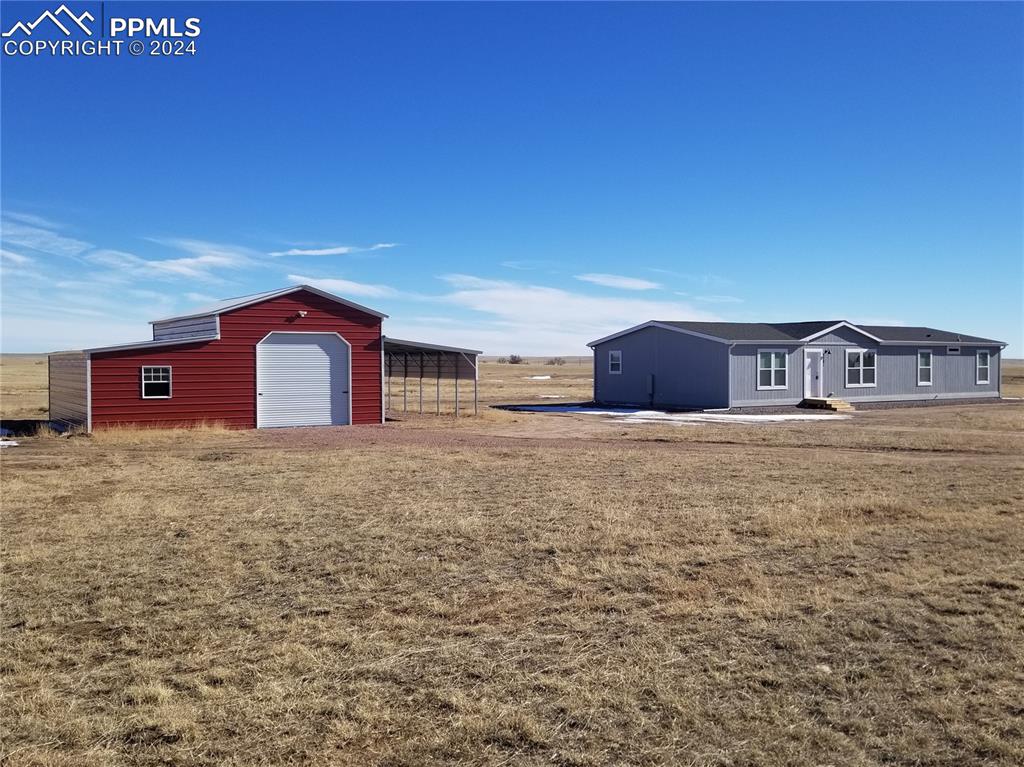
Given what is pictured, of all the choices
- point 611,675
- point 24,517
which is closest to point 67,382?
point 24,517

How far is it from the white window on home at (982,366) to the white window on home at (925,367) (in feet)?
12.4

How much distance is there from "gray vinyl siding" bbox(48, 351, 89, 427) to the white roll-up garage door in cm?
471

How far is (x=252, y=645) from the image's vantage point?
6105mm

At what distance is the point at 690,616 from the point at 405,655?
2295 millimetres

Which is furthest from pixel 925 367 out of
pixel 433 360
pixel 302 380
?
pixel 302 380

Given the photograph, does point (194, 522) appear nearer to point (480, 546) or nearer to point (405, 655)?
point (480, 546)

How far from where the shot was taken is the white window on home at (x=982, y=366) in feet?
136

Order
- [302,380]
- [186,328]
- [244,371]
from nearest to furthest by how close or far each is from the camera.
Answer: [244,371] < [302,380] < [186,328]

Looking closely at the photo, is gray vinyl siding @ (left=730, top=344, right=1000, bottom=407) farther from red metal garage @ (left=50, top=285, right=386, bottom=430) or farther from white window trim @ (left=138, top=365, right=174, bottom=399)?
white window trim @ (left=138, top=365, right=174, bottom=399)

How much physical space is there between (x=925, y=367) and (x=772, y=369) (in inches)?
412

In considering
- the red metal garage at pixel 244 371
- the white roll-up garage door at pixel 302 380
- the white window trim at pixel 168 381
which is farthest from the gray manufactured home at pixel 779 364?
the white window trim at pixel 168 381

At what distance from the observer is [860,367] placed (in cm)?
3684

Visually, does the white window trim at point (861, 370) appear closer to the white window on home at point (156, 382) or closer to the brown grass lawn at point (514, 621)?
the brown grass lawn at point (514, 621)

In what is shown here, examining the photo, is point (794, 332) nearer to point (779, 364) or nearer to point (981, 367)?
point (779, 364)
